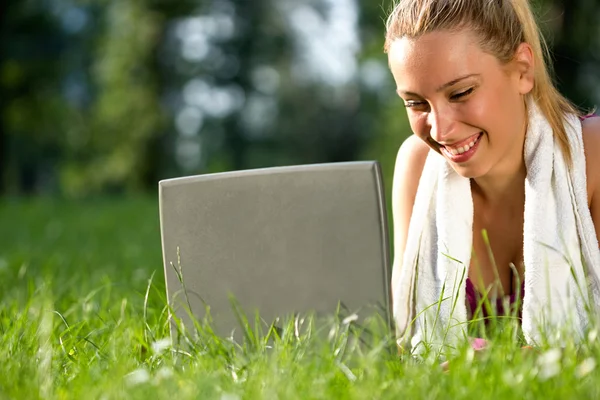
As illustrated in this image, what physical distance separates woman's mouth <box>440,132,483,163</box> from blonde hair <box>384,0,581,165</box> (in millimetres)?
253

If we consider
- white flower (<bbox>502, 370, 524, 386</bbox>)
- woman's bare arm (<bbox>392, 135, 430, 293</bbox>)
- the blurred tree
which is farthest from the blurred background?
white flower (<bbox>502, 370, 524, 386</bbox>)

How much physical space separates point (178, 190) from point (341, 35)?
89.2 ft

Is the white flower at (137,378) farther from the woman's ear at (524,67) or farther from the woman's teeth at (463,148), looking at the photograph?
the woman's ear at (524,67)

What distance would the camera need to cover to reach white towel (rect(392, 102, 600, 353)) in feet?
8.30

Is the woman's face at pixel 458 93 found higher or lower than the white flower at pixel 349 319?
higher

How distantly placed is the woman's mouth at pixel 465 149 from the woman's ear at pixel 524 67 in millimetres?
244

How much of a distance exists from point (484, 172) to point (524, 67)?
0.35 metres

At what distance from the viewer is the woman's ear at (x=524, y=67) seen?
2.51 m

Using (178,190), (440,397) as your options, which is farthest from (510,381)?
(178,190)

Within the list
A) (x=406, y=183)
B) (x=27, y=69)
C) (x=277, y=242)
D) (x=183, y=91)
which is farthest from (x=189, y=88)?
(x=277, y=242)

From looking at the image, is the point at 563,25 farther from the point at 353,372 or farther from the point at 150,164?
the point at 150,164

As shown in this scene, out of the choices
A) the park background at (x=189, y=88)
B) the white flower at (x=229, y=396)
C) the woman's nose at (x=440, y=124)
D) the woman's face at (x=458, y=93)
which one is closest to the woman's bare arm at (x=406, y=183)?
the woman's face at (x=458, y=93)

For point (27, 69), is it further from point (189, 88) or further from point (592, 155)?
point (592, 155)

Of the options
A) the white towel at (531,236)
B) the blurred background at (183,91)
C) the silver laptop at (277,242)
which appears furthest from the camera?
the blurred background at (183,91)
